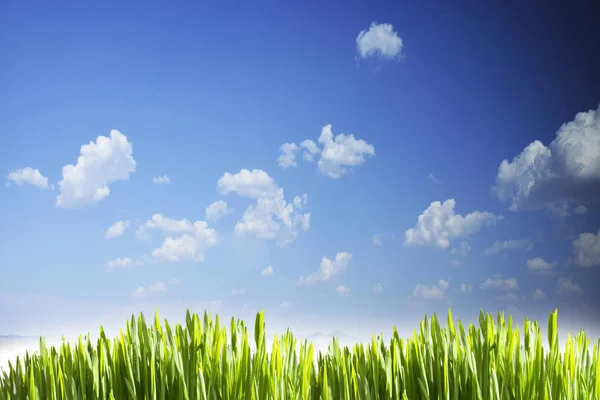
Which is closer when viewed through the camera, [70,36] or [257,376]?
[257,376]

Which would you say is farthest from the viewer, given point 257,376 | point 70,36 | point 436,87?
point 436,87

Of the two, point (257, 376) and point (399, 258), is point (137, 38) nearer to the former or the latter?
point (399, 258)

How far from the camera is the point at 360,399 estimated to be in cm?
135

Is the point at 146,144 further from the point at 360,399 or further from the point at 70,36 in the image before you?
the point at 360,399

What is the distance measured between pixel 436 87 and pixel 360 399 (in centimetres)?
1256

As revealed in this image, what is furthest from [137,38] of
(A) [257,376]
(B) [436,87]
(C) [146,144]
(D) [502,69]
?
(A) [257,376]

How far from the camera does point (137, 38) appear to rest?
1263 centimetres

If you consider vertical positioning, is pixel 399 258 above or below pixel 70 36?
below

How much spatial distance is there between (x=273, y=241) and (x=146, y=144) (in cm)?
358

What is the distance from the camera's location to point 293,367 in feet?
4.78

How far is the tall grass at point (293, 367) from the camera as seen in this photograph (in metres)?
1.33

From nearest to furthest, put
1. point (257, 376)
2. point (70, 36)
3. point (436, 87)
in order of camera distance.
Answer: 1. point (257, 376)
2. point (70, 36)
3. point (436, 87)

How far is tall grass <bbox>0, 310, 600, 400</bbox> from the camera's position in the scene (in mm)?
1333

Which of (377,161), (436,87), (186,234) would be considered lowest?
(186,234)
